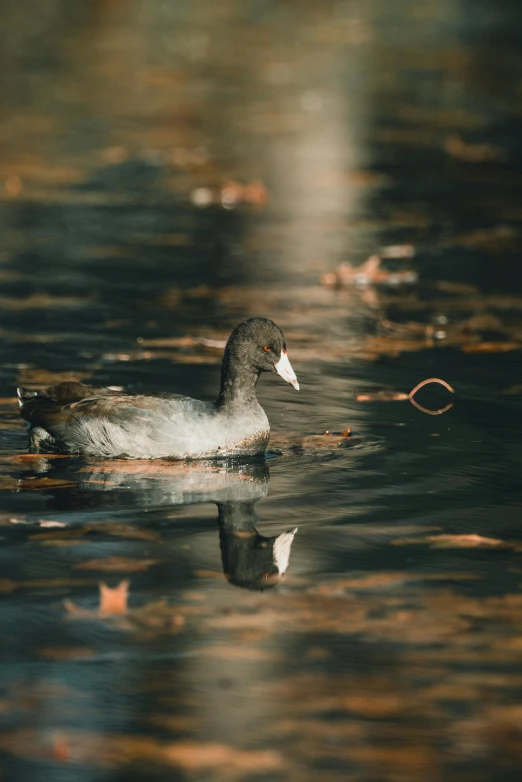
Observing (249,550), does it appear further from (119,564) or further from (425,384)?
(425,384)

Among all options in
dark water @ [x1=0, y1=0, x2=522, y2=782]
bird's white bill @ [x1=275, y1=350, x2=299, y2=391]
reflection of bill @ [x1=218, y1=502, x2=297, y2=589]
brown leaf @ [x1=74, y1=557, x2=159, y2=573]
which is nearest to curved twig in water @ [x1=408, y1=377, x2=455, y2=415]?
dark water @ [x1=0, y1=0, x2=522, y2=782]

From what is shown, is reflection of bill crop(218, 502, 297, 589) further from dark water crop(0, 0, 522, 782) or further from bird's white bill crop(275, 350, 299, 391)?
bird's white bill crop(275, 350, 299, 391)

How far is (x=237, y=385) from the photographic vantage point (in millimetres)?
10000

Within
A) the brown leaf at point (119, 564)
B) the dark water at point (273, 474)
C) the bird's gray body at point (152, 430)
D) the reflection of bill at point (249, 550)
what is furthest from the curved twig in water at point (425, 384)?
the brown leaf at point (119, 564)

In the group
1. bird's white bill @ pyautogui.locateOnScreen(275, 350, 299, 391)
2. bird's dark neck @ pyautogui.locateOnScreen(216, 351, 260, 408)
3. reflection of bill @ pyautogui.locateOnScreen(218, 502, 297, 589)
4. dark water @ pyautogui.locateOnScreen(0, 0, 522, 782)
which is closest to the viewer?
dark water @ pyautogui.locateOnScreen(0, 0, 522, 782)

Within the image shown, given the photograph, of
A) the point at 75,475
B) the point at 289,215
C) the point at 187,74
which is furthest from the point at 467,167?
the point at 75,475

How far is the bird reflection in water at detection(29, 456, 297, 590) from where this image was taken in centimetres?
806

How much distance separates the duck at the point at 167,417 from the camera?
9664 mm

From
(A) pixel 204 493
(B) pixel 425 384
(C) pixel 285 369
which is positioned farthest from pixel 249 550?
(B) pixel 425 384

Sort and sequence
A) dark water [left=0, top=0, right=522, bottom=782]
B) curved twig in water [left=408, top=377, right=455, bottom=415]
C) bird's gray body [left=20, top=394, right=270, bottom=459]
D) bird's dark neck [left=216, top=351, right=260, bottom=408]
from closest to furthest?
dark water [left=0, top=0, right=522, bottom=782]
bird's gray body [left=20, top=394, right=270, bottom=459]
bird's dark neck [left=216, top=351, right=260, bottom=408]
curved twig in water [left=408, top=377, right=455, bottom=415]

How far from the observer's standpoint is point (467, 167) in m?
23.3

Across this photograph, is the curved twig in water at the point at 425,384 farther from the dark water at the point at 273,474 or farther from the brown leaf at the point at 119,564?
the brown leaf at the point at 119,564

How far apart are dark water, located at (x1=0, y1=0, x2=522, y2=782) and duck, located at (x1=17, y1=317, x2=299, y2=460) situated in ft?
0.52

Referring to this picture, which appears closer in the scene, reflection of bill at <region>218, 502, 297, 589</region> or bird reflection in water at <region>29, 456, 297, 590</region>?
reflection of bill at <region>218, 502, 297, 589</region>
